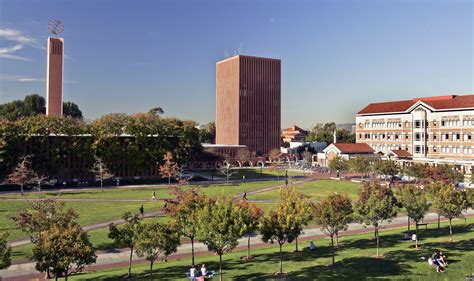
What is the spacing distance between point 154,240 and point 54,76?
4460 inches

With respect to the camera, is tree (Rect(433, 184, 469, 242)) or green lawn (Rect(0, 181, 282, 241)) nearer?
tree (Rect(433, 184, 469, 242))

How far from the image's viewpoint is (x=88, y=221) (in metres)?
46.3

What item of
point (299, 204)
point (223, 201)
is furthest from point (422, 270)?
point (223, 201)

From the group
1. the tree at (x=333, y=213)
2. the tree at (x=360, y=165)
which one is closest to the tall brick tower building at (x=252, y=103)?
the tree at (x=360, y=165)

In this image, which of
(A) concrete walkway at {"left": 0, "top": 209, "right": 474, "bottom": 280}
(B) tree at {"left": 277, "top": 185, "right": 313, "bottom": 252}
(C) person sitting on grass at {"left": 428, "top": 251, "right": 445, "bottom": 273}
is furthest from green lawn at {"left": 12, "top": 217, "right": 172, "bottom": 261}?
(C) person sitting on grass at {"left": 428, "top": 251, "right": 445, "bottom": 273}

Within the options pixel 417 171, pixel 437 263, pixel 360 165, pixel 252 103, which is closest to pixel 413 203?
pixel 437 263

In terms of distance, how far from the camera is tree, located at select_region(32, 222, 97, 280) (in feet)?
76.3

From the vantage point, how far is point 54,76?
12481 cm

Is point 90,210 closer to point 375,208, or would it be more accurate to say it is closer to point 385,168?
point 375,208

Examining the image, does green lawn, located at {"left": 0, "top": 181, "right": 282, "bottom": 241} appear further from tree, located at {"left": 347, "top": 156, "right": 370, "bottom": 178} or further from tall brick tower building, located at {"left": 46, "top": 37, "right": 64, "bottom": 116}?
tall brick tower building, located at {"left": 46, "top": 37, "right": 64, "bottom": 116}

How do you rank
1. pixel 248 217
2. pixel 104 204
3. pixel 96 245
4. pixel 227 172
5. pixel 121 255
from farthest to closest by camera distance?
pixel 227 172 < pixel 104 204 < pixel 96 245 < pixel 121 255 < pixel 248 217

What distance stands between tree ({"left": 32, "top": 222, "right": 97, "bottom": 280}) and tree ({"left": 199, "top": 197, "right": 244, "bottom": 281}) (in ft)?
22.7

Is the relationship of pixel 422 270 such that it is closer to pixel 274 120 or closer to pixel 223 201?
pixel 223 201

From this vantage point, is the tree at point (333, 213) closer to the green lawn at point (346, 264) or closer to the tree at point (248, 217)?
the green lawn at point (346, 264)
